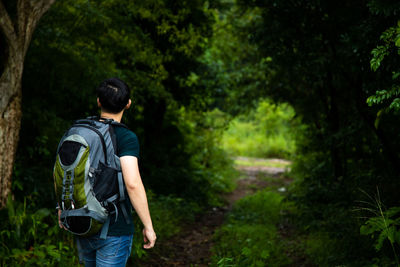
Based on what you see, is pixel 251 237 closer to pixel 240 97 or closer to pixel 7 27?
pixel 7 27

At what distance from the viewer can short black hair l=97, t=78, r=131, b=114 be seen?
2.48 metres

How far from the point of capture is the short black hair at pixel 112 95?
8.15ft

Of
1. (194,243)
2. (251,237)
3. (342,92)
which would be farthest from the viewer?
(342,92)

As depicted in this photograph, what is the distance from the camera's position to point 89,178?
235cm

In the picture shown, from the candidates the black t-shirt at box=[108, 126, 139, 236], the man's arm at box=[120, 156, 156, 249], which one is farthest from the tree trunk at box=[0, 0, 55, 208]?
the man's arm at box=[120, 156, 156, 249]

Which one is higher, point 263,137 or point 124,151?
point 124,151

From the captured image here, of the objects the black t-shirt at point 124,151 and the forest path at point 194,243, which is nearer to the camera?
the black t-shirt at point 124,151

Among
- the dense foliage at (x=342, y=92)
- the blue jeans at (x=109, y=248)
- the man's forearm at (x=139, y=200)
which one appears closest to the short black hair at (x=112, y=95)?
the man's forearm at (x=139, y=200)

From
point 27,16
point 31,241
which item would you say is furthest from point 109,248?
point 27,16

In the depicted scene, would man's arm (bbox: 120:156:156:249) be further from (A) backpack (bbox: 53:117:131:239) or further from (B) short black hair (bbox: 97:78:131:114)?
(B) short black hair (bbox: 97:78:131:114)

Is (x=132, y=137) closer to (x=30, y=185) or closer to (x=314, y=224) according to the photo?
(x=30, y=185)

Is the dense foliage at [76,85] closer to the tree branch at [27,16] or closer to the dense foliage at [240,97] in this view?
the dense foliage at [240,97]

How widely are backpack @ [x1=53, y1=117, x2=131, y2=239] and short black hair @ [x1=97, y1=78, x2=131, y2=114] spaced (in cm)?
13

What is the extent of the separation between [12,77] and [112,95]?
244cm
